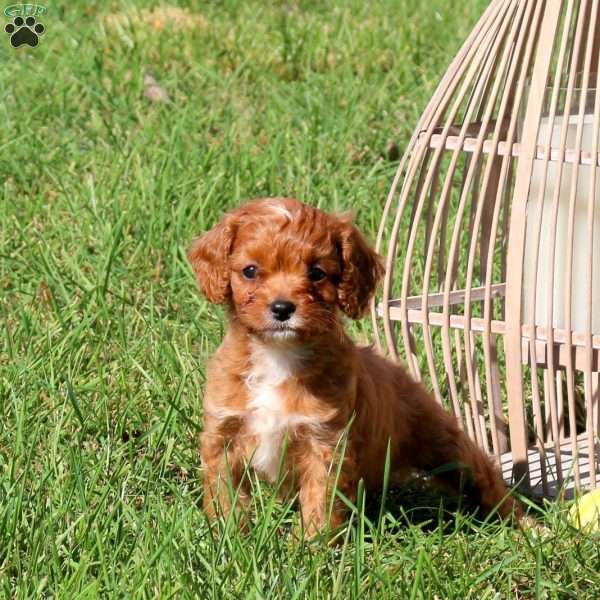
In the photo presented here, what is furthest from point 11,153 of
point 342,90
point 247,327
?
point 247,327

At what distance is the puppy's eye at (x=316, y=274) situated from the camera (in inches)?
145

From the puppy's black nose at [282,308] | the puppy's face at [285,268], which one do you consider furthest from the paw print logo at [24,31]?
the puppy's black nose at [282,308]

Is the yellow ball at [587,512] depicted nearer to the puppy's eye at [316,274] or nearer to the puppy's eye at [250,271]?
the puppy's eye at [316,274]

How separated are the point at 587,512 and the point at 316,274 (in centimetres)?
109

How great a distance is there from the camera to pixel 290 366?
3758 mm

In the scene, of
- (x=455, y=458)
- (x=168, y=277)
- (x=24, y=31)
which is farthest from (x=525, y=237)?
(x=24, y=31)

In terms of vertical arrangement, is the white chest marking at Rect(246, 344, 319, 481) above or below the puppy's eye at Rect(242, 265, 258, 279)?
below

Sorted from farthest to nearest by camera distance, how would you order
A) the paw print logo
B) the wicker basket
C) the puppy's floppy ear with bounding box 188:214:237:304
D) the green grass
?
the paw print logo, the wicker basket, the puppy's floppy ear with bounding box 188:214:237:304, the green grass

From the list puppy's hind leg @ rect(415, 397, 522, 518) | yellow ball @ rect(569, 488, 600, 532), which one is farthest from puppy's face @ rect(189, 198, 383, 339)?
yellow ball @ rect(569, 488, 600, 532)

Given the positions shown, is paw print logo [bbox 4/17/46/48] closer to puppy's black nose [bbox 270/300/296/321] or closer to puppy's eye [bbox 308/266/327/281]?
puppy's eye [bbox 308/266/327/281]

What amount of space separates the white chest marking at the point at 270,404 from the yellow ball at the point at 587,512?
32.1 inches

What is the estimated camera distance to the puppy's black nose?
3.52 meters

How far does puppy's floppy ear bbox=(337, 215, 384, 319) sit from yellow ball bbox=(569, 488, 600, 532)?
0.86m

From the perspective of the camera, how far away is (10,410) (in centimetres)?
413
